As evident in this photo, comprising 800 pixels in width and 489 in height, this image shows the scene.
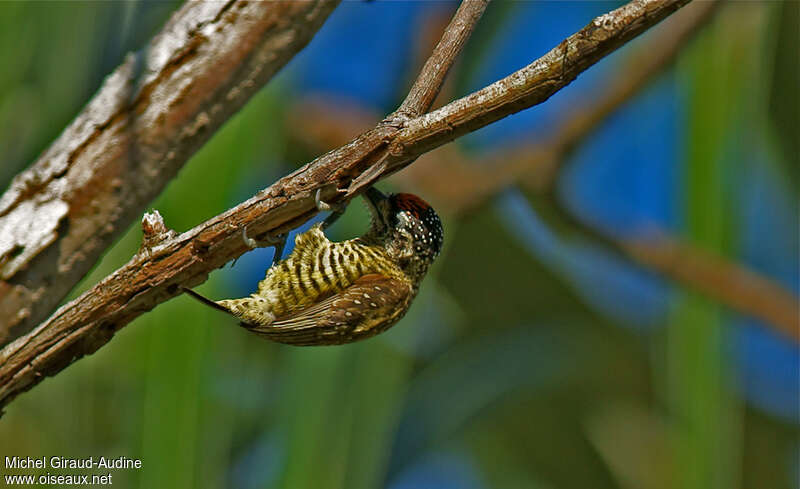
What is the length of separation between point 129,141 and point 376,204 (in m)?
0.95

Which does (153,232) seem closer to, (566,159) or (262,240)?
(262,240)

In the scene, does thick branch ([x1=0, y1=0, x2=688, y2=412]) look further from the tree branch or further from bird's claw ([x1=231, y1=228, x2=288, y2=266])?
the tree branch

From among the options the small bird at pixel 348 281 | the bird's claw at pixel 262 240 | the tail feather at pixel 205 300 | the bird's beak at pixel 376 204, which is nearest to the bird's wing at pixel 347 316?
the small bird at pixel 348 281

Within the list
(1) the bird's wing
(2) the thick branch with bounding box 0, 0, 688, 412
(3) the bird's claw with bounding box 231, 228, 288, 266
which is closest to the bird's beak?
(1) the bird's wing

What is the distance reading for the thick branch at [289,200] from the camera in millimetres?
1608

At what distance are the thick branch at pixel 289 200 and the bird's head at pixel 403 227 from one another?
1.14m

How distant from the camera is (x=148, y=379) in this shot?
2539 mm

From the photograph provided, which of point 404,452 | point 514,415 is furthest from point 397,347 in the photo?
point 514,415

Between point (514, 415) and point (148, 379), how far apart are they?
4426 millimetres

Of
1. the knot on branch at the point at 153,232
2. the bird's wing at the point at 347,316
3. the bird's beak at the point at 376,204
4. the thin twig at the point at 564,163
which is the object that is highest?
the thin twig at the point at 564,163

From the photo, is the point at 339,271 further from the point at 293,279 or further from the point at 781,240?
the point at 781,240

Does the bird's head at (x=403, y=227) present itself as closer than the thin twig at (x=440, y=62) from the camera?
No

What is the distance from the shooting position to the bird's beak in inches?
→ 124

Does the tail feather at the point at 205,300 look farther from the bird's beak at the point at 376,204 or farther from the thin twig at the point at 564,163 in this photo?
the thin twig at the point at 564,163
